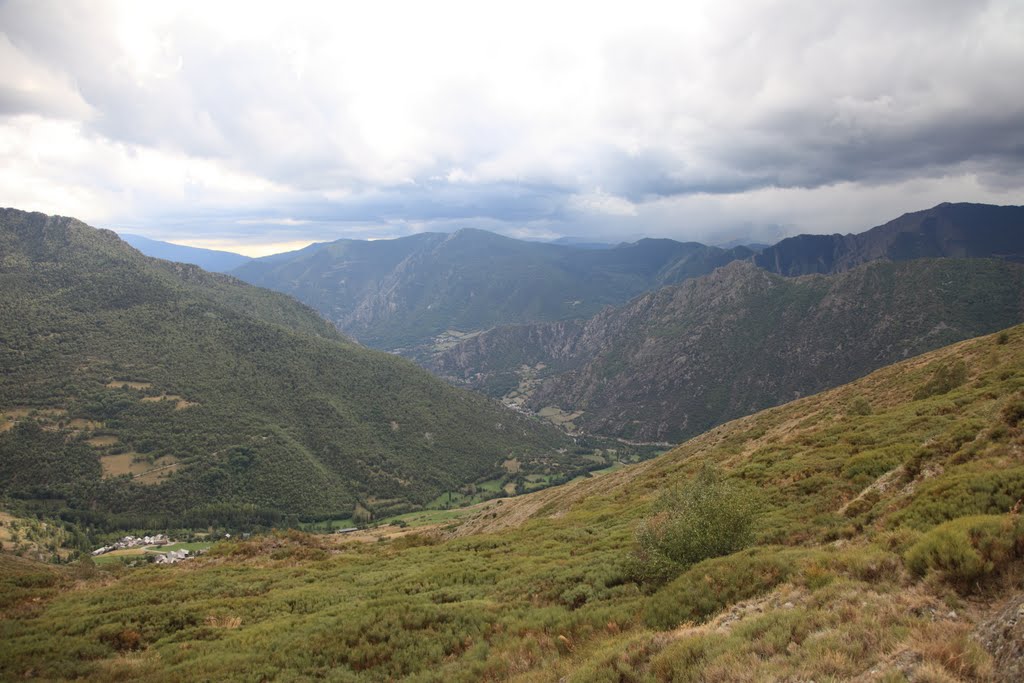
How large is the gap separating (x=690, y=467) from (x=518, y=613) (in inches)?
1532

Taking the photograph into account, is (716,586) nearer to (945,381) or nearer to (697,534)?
(697,534)

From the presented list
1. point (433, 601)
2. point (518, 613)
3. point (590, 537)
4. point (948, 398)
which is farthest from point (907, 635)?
point (948, 398)

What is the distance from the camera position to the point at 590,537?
1374 inches

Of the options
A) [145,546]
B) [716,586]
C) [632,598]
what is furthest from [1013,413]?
[145,546]

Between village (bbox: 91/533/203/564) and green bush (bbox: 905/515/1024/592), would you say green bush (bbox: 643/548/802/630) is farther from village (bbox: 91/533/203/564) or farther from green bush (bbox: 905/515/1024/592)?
village (bbox: 91/533/203/564)

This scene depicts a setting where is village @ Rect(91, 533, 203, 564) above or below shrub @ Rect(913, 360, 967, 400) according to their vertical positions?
below

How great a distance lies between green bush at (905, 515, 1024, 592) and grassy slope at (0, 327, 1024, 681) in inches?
2.6

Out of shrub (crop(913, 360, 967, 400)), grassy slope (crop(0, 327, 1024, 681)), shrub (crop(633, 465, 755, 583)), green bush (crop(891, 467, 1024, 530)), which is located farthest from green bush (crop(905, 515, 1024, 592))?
shrub (crop(913, 360, 967, 400))

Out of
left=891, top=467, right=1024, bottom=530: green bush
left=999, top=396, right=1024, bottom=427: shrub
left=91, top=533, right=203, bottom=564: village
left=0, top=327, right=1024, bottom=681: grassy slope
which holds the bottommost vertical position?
left=91, top=533, right=203, bottom=564: village

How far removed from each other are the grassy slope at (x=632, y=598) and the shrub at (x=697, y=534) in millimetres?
1320

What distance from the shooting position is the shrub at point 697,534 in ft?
69.3

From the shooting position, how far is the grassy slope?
436 inches

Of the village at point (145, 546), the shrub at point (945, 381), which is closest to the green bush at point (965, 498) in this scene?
the shrub at point (945, 381)

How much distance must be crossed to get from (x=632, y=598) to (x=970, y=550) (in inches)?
470
